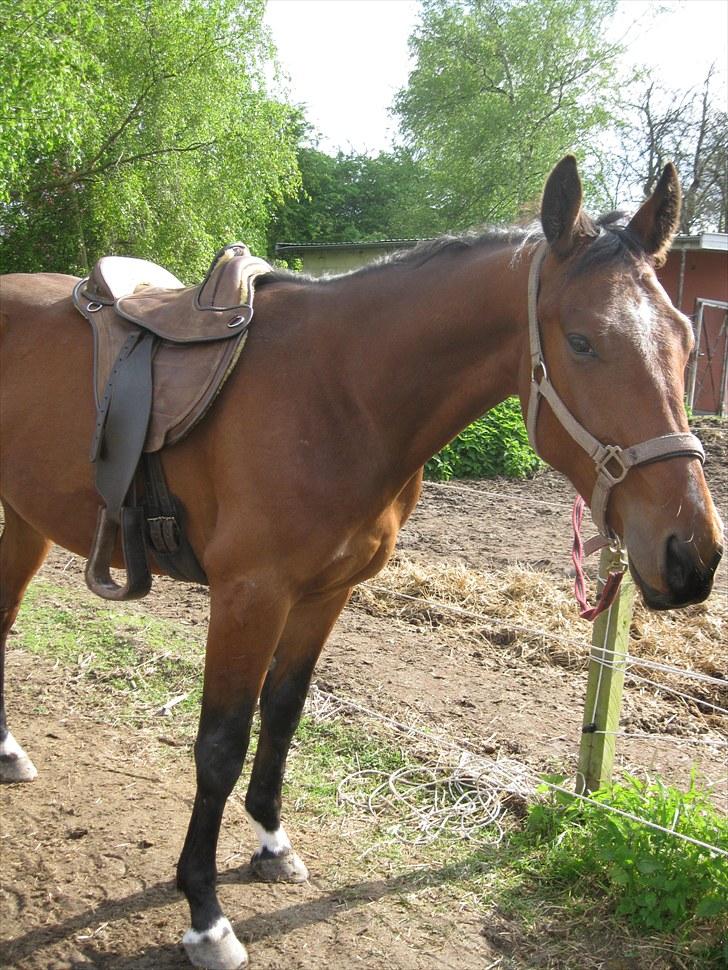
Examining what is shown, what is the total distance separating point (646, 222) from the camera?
1926mm

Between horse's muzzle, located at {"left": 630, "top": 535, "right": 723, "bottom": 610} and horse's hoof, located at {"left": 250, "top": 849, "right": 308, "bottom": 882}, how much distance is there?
177 centimetres

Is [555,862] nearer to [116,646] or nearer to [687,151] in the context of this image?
[116,646]

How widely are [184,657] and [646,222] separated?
11.2ft

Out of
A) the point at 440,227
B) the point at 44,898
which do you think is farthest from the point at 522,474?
the point at 440,227

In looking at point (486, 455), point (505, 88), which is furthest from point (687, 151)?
point (486, 455)

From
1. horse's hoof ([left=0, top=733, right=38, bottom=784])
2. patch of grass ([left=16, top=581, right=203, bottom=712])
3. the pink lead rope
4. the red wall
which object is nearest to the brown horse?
the pink lead rope

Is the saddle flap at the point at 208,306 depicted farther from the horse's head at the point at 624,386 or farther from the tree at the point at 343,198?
the tree at the point at 343,198

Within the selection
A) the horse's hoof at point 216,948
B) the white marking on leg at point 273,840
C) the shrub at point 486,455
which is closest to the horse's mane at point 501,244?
the white marking on leg at point 273,840

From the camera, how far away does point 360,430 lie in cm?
222

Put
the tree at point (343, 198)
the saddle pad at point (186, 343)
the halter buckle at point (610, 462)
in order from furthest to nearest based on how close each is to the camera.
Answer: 1. the tree at point (343, 198)
2. the saddle pad at point (186, 343)
3. the halter buckle at point (610, 462)

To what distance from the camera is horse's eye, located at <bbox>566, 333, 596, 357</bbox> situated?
179 centimetres

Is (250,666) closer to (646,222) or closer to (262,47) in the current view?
(646,222)

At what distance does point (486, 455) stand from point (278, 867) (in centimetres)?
867

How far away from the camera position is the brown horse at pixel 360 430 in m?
1.72
